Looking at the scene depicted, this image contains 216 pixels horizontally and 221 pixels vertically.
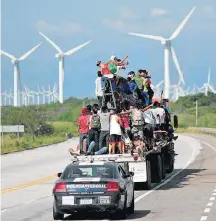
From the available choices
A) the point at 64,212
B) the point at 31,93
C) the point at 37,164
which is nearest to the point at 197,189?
the point at 64,212

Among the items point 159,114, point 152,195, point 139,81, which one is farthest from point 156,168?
point 152,195

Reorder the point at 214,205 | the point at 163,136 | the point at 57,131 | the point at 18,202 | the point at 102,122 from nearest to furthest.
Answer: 1. the point at 214,205
2. the point at 18,202
3. the point at 102,122
4. the point at 163,136
5. the point at 57,131

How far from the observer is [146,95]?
102ft

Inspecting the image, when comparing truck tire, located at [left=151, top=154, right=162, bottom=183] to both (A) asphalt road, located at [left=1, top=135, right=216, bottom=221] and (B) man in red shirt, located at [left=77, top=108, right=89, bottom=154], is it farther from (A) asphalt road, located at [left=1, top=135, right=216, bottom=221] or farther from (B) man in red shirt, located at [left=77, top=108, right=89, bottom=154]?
(B) man in red shirt, located at [left=77, top=108, right=89, bottom=154]

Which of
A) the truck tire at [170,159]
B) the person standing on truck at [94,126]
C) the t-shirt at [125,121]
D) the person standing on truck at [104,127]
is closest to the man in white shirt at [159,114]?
the truck tire at [170,159]

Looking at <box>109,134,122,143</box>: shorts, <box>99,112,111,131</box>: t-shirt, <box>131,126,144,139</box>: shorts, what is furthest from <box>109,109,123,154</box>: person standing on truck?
<box>131,126,144,139</box>: shorts

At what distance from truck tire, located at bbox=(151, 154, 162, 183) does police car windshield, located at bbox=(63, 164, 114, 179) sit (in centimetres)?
1048

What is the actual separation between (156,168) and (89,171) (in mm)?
11153

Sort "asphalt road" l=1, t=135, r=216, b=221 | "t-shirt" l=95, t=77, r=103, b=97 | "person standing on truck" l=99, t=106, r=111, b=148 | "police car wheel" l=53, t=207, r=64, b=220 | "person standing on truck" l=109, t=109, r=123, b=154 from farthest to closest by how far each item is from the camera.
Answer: "t-shirt" l=95, t=77, r=103, b=97 < "person standing on truck" l=99, t=106, r=111, b=148 < "person standing on truck" l=109, t=109, r=123, b=154 < "asphalt road" l=1, t=135, r=216, b=221 < "police car wheel" l=53, t=207, r=64, b=220

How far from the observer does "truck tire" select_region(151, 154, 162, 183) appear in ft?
99.3

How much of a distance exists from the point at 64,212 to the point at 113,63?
9.22 meters

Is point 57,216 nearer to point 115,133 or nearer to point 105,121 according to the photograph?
point 115,133

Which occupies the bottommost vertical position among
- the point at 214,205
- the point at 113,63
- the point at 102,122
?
the point at 214,205

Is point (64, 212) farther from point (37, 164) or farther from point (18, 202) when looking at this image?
point (37, 164)
